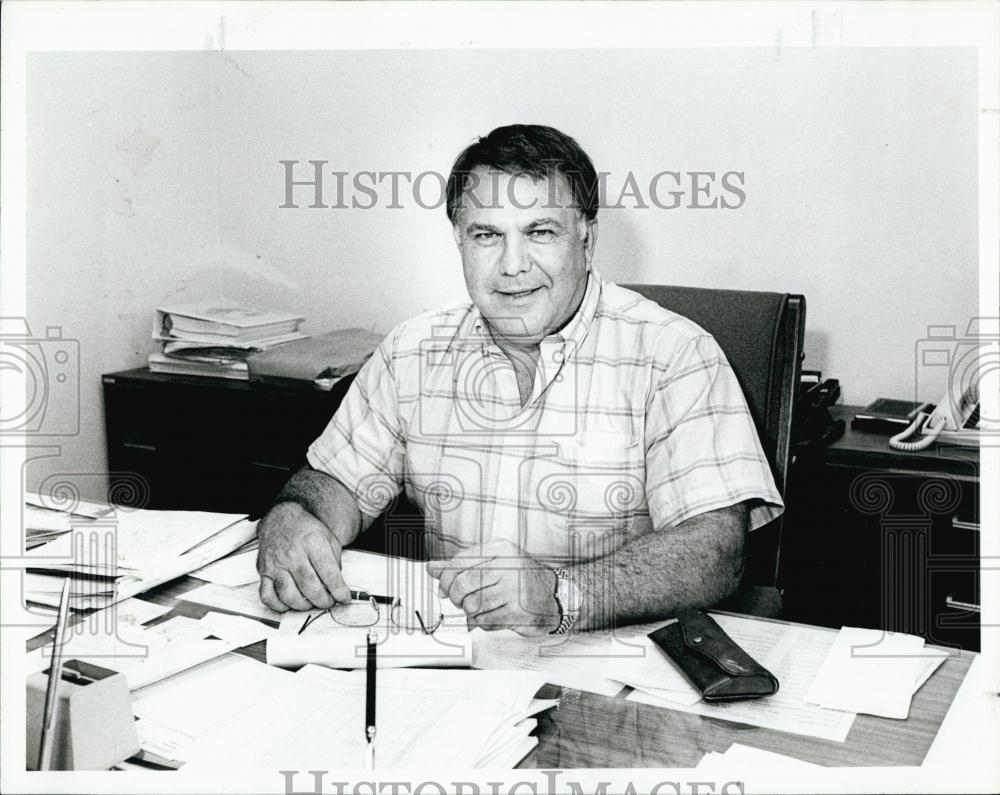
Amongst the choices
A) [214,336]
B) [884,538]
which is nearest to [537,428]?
[214,336]

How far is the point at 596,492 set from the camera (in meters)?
1.32

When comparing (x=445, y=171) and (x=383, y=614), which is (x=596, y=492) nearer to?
(x=383, y=614)

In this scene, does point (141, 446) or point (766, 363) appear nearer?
point (766, 363)

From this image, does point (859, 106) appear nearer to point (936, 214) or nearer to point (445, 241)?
point (936, 214)

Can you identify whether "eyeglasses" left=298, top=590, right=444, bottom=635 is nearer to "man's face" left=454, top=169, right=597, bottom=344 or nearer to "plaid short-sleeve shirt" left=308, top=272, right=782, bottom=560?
"plaid short-sleeve shirt" left=308, top=272, right=782, bottom=560

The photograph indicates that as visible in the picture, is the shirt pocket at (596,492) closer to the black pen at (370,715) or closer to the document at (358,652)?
the document at (358,652)

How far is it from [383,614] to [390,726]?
228 millimetres

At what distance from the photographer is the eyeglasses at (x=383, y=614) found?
1085mm

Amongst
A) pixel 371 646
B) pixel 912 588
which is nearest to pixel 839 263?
pixel 912 588

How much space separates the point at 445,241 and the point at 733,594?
625mm

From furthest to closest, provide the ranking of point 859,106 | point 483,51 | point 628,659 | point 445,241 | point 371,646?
point 859,106 → point 445,241 → point 483,51 → point 628,659 → point 371,646

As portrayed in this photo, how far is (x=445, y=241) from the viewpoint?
135cm

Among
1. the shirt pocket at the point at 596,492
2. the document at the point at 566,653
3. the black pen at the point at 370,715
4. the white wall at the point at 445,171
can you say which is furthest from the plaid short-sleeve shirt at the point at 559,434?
the black pen at the point at 370,715

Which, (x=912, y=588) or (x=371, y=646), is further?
(x=912, y=588)
